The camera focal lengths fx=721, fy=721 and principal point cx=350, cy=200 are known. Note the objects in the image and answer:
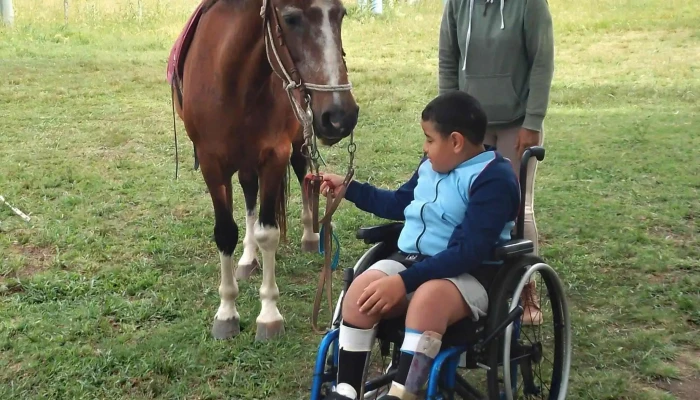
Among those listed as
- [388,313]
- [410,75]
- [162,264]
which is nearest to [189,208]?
[162,264]

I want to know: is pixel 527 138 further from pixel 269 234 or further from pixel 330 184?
pixel 269 234

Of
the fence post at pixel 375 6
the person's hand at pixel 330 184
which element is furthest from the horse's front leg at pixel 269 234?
the fence post at pixel 375 6

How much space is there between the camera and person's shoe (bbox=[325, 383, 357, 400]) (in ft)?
7.09

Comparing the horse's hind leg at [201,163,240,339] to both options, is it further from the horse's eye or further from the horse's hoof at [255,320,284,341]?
the horse's eye

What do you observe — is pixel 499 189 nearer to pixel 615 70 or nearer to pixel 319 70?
pixel 319 70

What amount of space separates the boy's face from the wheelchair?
0.31 metres

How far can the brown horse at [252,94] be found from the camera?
2.64m

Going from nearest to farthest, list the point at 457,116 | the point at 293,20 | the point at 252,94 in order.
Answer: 1. the point at 457,116
2. the point at 293,20
3. the point at 252,94

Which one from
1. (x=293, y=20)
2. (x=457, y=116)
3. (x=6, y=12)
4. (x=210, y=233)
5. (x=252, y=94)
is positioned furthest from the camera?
(x=6, y=12)

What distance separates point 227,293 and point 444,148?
5.16 feet

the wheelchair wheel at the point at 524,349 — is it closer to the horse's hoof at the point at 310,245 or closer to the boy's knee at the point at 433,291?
the boy's knee at the point at 433,291

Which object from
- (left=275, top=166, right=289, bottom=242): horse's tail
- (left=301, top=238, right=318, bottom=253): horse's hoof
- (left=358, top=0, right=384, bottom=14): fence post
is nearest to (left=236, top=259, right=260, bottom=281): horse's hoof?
(left=275, top=166, right=289, bottom=242): horse's tail

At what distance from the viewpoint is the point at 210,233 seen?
185 inches

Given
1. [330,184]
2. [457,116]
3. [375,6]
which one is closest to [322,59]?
[330,184]
